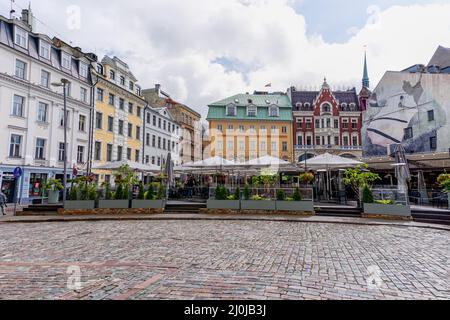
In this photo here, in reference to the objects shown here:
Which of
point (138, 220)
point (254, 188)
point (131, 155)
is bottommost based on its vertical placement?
point (138, 220)

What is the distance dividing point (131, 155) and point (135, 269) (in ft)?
102

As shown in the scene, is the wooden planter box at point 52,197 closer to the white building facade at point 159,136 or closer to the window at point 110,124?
the window at point 110,124

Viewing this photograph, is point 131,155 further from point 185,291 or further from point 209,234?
point 185,291

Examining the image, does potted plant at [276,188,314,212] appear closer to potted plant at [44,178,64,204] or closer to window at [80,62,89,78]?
potted plant at [44,178,64,204]

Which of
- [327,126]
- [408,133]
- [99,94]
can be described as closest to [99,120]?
[99,94]

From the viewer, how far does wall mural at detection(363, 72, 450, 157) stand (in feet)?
98.9

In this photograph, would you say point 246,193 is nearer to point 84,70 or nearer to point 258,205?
point 258,205

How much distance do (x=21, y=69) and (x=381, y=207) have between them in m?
27.3

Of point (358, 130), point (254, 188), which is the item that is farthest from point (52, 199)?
point (358, 130)

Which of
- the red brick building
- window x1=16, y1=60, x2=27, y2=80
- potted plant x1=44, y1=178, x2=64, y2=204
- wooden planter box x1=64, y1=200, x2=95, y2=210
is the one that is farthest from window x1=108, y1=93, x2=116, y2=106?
the red brick building

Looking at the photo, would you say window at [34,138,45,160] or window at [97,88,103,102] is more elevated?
window at [97,88,103,102]

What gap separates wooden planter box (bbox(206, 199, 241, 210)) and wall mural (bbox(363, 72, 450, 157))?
24.5 meters

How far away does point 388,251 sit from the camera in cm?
726

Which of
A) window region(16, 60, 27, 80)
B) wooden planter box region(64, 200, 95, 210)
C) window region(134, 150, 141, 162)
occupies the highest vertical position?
window region(16, 60, 27, 80)
